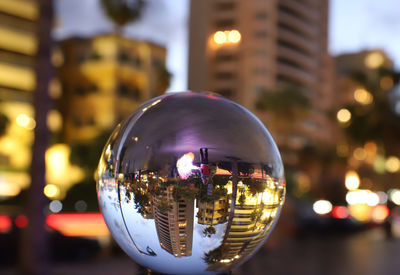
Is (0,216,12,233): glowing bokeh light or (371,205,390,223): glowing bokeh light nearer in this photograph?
(0,216,12,233): glowing bokeh light

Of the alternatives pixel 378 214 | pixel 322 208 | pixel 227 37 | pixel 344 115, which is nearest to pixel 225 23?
pixel 344 115

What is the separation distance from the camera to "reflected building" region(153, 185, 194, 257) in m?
1.92

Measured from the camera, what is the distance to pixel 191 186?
75.3 inches

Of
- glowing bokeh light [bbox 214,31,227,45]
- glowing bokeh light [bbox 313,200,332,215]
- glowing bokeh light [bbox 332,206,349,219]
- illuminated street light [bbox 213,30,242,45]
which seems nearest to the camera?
illuminated street light [bbox 213,30,242,45]

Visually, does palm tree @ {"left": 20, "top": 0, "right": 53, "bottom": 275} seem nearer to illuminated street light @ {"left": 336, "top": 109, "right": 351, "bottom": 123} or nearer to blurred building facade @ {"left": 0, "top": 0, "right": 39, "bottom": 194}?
illuminated street light @ {"left": 336, "top": 109, "right": 351, "bottom": 123}

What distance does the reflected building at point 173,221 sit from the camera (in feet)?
6.30

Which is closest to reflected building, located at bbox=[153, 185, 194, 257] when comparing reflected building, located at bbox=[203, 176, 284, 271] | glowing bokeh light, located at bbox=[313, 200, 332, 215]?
reflected building, located at bbox=[203, 176, 284, 271]

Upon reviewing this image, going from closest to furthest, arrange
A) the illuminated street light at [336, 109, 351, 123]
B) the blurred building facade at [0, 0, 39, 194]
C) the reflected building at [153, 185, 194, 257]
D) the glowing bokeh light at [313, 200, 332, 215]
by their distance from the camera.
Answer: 1. the reflected building at [153, 185, 194, 257]
2. the glowing bokeh light at [313, 200, 332, 215]
3. the illuminated street light at [336, 109, 351, 123]
4. the blurred building facade at [0, 0, 39, 194]

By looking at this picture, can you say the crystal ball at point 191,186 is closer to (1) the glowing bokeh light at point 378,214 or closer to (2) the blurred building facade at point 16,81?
(1) the glowing bokeh light at point 378,214

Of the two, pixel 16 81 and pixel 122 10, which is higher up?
pixel 122 10

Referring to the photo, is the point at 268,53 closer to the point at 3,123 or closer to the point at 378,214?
the point at 378,214

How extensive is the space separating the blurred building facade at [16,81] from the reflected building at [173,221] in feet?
137

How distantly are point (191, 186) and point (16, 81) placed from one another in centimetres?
4449

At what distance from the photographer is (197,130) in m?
1.98
